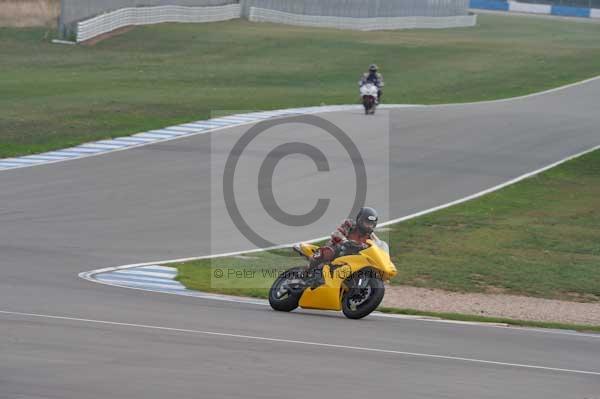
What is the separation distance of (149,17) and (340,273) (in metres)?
49.5

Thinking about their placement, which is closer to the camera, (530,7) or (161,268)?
(161,268)

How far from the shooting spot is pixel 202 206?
81.4 ft

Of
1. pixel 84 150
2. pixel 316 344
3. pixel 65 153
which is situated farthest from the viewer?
pixel 84 150

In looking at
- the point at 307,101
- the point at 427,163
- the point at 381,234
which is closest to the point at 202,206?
the point at 381,234

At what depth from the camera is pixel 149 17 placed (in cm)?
6259

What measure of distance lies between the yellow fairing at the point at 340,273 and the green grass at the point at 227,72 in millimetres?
16435

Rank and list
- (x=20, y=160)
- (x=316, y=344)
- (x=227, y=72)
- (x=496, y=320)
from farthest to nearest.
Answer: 1. (x=227, y=72)
2. (x=20, y=160)
3. (x=496, y=320)
4. (x=316, y=344)

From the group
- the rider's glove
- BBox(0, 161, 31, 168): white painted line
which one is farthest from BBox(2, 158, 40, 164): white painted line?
the rider's glove

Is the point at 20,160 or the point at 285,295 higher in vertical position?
the point at 20,160

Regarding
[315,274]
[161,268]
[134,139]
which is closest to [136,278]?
[161,268]

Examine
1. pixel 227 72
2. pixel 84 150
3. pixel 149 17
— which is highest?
pixel 149 17

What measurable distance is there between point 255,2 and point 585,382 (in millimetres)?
60965

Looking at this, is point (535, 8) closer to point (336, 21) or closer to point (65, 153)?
point (336, 21)

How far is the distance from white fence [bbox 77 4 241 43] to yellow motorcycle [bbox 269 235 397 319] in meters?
42.8
